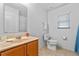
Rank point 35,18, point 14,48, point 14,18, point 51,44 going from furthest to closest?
point 51,44 → point 35,18 → point 14,18 → point 14,48

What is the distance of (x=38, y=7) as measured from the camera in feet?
7.14

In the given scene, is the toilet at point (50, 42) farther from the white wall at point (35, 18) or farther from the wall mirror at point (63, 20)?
the wall mirror at point (63, 20)

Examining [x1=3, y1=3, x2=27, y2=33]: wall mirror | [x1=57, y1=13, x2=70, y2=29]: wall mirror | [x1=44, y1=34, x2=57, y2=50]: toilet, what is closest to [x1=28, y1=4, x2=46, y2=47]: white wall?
[x1=3, y1=3, x2=27, y2=33]: wall mirror

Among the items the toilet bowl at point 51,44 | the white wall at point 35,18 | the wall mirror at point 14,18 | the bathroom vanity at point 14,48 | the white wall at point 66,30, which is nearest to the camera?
the bathroom vanity at point 14,48

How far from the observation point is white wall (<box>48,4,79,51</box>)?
2.38m

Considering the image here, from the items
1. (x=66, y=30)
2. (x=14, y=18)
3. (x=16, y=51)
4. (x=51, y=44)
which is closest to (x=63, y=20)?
(x=66, y=30)

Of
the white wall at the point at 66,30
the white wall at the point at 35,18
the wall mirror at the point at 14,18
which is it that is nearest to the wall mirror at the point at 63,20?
the white wall at the point at 66,30

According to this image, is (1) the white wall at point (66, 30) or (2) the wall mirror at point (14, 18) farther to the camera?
(1) the white wall at point (66, 30)

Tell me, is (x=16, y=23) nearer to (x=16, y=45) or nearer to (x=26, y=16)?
(x=26, y=16)

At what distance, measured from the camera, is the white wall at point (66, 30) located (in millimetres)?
2383

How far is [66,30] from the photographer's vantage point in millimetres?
2633

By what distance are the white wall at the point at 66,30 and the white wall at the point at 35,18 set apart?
18 cm

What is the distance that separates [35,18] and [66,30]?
0.80 m

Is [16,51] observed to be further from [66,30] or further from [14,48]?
[66,30]
